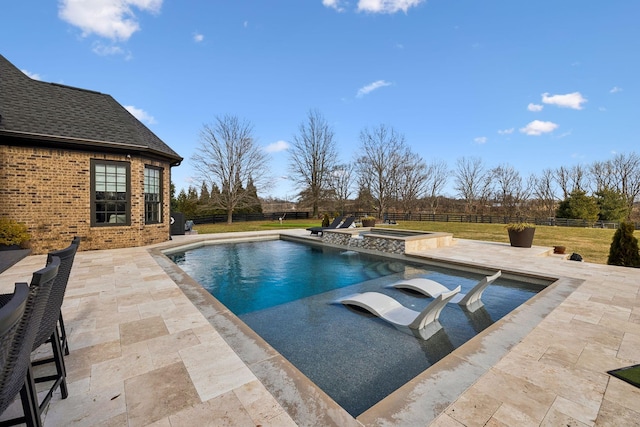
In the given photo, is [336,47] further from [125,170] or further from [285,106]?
[125,170]

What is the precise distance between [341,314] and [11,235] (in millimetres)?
9454

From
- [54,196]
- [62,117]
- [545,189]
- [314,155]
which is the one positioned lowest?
[54,196]

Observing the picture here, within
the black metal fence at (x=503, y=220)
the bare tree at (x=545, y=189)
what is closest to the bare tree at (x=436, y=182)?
the black metal fence at (x=503, y=220)

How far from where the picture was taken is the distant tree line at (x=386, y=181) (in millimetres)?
26375

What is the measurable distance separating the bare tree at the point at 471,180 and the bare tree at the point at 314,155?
18.4m

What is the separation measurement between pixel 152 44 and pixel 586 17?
16.6 m

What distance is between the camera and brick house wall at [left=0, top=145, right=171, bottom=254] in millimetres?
8352

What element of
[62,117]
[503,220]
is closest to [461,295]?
[62,117]

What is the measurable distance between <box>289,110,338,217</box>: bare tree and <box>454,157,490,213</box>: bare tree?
18448 millimetres

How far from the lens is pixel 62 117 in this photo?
952cm

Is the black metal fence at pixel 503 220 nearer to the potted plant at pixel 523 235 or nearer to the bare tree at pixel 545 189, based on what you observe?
the bare tree at pixel 545 189

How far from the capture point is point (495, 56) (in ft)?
42.1

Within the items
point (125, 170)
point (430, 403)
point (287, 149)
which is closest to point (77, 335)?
point (430, 403)

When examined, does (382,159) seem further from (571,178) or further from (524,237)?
(571,178)
